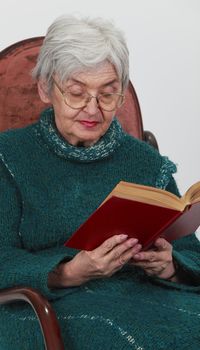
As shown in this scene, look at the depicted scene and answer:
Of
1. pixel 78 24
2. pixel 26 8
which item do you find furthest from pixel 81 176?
pixel 26 8

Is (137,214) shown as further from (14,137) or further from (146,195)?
(14,137)

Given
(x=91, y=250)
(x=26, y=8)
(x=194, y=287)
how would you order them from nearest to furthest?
(x=91, y=250), (x=194, y=287), (x=26, y=8)

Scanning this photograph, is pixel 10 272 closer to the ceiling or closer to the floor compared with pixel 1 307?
closer to the ceiling

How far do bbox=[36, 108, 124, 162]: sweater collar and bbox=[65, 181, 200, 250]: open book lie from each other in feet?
1.07

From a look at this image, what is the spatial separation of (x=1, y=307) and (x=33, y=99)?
65 cm

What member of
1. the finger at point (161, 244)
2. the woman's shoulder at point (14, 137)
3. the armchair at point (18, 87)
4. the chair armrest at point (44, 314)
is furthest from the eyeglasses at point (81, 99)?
the chair armrest at point (44, 314)

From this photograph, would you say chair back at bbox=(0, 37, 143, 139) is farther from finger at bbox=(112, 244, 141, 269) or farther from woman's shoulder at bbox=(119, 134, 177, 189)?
finger at bbox=(112, 244, 141, 269)

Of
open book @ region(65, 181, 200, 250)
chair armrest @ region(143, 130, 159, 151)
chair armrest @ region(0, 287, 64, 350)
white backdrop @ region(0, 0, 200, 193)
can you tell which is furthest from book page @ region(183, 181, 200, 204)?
white backdrop @ region(0, 0, 200, 193)

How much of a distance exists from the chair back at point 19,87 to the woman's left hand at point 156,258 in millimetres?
592

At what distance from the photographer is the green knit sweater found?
1.35 m

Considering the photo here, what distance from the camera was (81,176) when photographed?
1677 millimetres

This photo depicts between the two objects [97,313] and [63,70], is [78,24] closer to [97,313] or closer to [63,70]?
[63,70]

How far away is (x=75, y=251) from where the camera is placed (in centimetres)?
163

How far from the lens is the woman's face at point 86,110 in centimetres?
161
